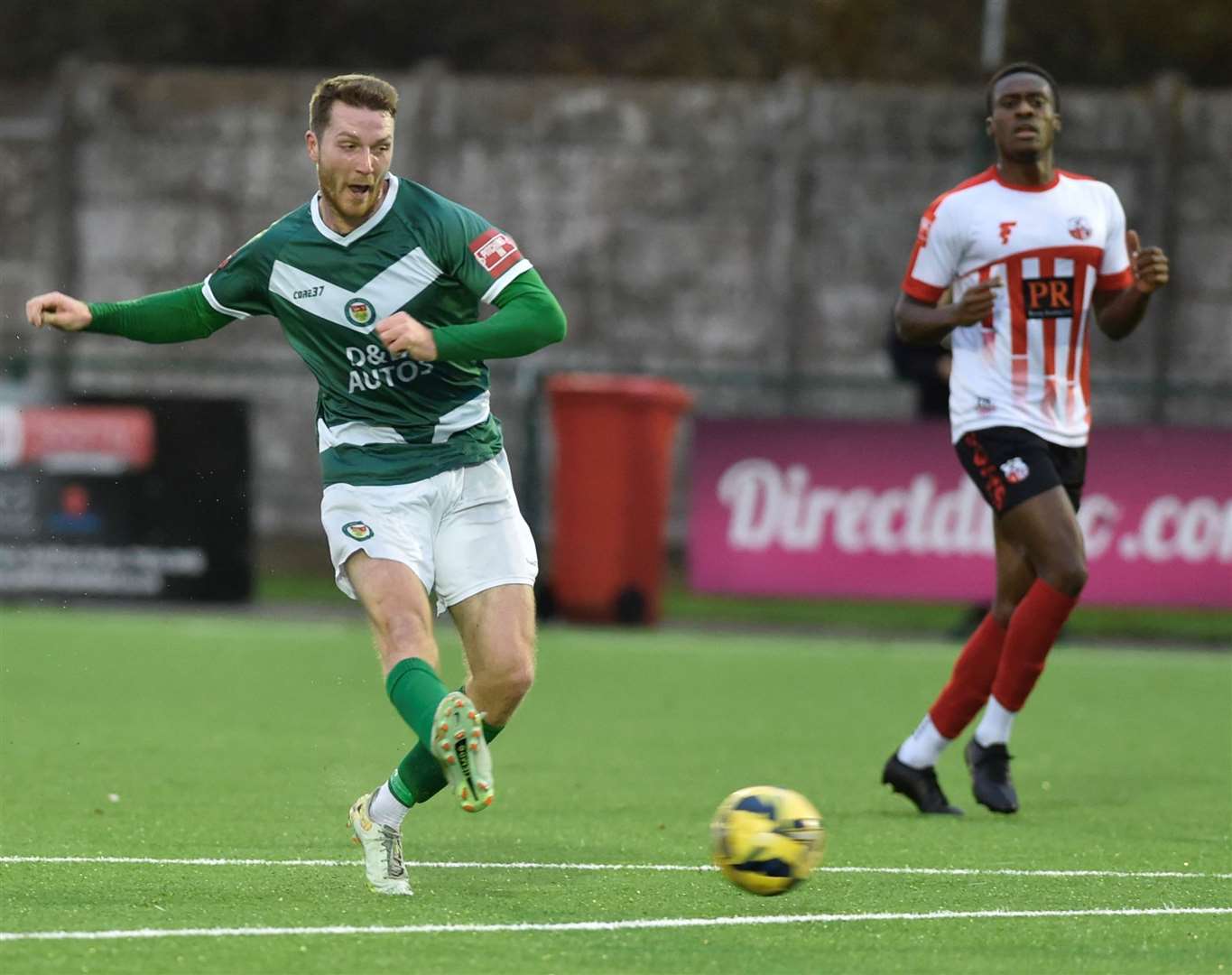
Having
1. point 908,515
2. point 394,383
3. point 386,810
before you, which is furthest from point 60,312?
point 908,515

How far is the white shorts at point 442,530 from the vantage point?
6164mm

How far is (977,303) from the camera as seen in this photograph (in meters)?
7.79

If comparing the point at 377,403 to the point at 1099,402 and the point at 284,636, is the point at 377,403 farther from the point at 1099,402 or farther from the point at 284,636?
the point at 1099,402

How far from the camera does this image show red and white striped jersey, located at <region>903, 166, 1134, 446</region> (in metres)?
8.07

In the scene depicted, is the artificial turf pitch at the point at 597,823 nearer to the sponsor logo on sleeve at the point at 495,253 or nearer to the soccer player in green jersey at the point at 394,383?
the soccer player in green jersey at the point at 394,383

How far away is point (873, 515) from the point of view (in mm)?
16094

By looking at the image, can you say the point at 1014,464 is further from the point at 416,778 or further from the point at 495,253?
the point at 416,778

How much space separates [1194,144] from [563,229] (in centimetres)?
666

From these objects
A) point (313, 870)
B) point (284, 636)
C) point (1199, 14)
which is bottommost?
point (284, 636)

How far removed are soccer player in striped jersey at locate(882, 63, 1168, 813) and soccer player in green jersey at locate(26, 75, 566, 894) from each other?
220 cm

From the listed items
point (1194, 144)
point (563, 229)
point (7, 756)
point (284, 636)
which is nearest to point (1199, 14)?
point (1194, 144)

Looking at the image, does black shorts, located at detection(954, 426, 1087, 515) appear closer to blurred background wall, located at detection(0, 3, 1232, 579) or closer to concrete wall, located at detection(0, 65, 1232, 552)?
blurred background wall, located at detection(0, 3, 1232, 579)

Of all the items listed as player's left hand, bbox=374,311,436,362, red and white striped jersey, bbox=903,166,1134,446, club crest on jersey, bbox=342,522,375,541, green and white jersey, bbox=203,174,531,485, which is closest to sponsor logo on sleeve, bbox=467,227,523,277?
green and white jersey, bbox=203,174,531,485

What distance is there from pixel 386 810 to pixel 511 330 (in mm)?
1301
